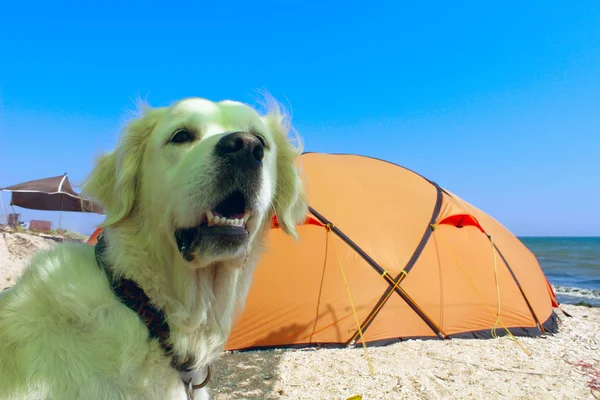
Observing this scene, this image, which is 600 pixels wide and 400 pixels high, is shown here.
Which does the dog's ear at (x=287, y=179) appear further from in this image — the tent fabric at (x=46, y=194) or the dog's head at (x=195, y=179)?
the tent fabric at (x=46, y=194)

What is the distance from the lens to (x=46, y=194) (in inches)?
611

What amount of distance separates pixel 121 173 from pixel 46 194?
1648 cm

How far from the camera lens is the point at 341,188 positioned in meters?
5.72

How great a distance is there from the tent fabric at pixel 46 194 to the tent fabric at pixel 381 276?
12.7 metres

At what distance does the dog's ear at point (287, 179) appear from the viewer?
7.39ft

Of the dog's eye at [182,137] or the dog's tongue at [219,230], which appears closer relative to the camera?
the dog's tongue at [219,230]

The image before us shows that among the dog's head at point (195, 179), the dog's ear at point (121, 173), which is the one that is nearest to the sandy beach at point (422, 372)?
the dog's ear at point (121, 173)

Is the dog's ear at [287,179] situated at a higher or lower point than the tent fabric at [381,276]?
higher

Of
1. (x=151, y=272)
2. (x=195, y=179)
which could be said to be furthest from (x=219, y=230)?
(x=151, y=272)

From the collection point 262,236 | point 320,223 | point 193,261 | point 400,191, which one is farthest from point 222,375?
point 400,191

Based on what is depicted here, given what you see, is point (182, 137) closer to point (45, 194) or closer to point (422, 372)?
point (422, 372)

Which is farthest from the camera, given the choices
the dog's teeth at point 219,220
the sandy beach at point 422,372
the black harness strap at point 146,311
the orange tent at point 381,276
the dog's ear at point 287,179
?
the orange tent at point 381,276

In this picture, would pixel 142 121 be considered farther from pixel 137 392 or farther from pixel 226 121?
pixel 137 392

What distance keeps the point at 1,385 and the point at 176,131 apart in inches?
46.5
